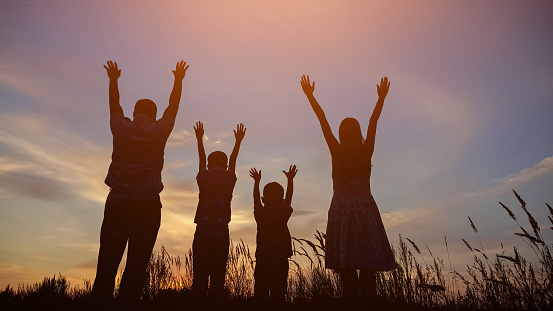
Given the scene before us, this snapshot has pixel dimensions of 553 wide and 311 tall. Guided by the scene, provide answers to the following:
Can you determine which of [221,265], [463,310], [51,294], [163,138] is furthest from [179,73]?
[51,294]

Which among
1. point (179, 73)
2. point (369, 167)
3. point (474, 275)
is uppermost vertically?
point (179, 73)

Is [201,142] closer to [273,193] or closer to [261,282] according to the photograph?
[273,193]

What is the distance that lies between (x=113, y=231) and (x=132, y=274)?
452mm

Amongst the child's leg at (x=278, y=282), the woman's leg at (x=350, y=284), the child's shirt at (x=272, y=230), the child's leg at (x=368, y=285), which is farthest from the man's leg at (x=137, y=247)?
the child's leg at (x=278, y=282)

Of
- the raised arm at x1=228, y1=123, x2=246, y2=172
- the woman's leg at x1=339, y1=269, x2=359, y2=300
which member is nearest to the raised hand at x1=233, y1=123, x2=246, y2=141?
the raised arm at x1=228, y1=123, x2=246, y2=172

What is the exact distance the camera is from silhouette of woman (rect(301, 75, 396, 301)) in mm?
4688

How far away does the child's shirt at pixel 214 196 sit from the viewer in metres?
5.91

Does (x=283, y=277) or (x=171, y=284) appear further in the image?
(x=171, y=284)

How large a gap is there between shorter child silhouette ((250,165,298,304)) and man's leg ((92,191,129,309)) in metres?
2.81

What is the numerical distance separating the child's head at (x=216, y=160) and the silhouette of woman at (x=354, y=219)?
192cm

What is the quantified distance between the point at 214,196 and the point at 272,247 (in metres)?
1.18

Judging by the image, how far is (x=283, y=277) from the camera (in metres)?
6.30

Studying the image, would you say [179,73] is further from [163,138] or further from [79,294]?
[79,294]

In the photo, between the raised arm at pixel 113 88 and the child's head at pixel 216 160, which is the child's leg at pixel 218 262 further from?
the raised arm at pixel 113 88
